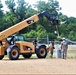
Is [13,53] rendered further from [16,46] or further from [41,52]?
[41,52]

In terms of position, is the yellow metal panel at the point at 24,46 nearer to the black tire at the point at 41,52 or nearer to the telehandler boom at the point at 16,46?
the telehandler boom at the point at 16,46

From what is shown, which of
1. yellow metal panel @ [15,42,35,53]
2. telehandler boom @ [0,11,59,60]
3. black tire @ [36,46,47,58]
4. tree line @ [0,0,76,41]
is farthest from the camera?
tree line @ [0,0,76,41]

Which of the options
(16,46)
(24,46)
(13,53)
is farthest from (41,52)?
(13,53)

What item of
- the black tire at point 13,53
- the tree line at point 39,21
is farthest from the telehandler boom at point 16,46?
the tree line at point 39,21

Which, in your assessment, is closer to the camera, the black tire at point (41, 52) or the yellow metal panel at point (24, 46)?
the yellow metal panel at point (24, 46)

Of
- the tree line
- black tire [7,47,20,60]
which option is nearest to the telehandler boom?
black tire [7,47,20,60]

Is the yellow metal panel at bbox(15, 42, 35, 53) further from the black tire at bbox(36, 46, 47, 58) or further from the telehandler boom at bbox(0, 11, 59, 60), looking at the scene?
the black tire at bbox(36, 46, 47, 58)

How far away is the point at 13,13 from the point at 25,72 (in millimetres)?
80987

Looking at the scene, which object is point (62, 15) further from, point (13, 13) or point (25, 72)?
point (25, 72)

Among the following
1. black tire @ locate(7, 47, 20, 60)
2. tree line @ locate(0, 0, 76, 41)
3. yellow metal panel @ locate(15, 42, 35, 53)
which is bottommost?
black tire @ locate(7, 47, 20, 60)

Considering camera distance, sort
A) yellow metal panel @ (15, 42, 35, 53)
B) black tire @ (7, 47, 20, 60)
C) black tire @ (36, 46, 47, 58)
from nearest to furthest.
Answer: black tire @ (7, 47, 20, 60), yellow metal panel @ (15, 42, 35, 53), black tire @ (36, 46, 47, 58)

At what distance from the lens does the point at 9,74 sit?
15961 millimetres

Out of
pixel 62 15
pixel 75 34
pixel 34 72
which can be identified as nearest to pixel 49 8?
pixel 62 15

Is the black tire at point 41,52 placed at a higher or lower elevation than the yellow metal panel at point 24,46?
lower
